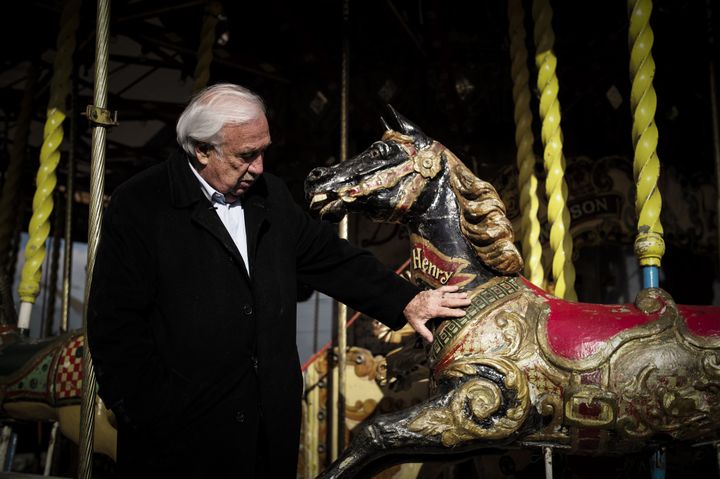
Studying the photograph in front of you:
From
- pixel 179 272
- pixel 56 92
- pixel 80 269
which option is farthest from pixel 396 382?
pixel 80 269

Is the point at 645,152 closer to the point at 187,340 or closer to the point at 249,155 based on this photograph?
the point at 249,155

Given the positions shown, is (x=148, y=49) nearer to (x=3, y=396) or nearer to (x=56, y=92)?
(x=56, y=92)

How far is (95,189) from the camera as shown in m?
2.01

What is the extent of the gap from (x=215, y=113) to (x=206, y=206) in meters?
0.26

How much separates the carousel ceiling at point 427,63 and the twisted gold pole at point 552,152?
1.14 metres

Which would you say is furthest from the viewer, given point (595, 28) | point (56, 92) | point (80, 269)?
point (80, 269)

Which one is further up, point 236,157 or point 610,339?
point 236,157

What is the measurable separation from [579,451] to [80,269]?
11005mm

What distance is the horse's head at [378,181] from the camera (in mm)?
2172

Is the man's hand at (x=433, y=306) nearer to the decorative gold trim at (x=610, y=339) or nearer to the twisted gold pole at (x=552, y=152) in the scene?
the decorative gold trim at (x=610, y=339)

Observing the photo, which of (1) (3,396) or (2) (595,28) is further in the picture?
(2) (595,28)

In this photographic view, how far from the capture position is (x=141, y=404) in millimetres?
1607

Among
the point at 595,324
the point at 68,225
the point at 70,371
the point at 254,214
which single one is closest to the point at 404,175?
the point at 254,214

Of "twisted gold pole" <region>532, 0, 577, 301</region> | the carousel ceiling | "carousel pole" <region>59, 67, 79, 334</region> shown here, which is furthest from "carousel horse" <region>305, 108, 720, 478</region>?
"carousel pole" <region>59, 67, 79, 334</region>
